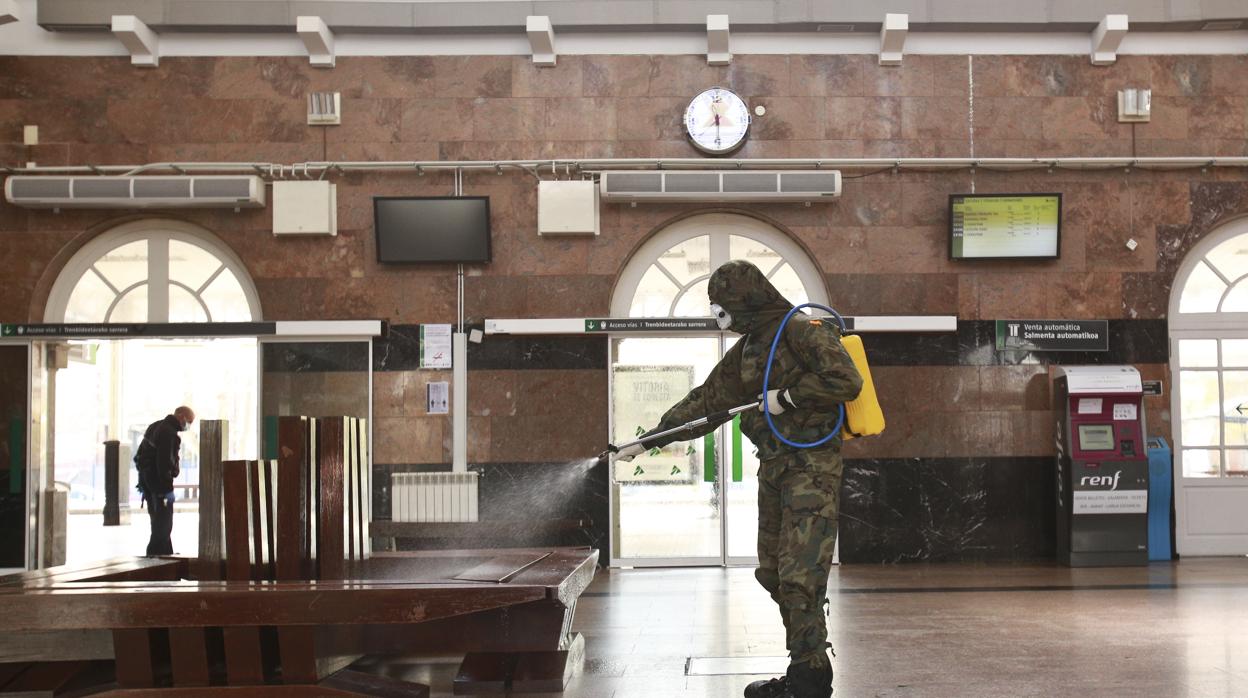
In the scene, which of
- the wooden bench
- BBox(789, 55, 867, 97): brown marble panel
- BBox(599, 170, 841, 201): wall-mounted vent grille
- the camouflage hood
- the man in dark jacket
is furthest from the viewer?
the man in dark jacket

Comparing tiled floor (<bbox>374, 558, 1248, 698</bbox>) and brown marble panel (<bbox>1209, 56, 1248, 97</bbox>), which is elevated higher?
brown marble panel (<bbox>1209, 56, 1248, 97</bbox>)

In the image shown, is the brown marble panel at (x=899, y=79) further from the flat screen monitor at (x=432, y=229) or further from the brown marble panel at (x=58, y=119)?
the brown marble panel at (x=58, y=119)

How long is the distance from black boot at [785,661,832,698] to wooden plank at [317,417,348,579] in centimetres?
187

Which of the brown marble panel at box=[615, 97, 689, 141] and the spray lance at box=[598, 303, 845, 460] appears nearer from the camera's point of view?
the spray lance at box=[598, 303, 845, 460]

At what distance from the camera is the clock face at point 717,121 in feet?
31.1

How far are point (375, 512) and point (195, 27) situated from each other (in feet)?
14.3

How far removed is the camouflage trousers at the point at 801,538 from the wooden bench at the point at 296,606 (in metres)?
0.84

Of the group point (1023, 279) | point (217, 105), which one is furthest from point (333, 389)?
point (1023, 279)

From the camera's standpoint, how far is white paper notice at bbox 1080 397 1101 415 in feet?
29.7

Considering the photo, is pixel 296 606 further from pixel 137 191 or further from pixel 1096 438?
pixel 1096 438

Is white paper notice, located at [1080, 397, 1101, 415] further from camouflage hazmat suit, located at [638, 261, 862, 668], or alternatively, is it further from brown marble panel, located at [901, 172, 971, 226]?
camouflage hazmat suit, located at [638, 261, 862, 668]

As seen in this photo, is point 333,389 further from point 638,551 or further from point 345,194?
point 638,551

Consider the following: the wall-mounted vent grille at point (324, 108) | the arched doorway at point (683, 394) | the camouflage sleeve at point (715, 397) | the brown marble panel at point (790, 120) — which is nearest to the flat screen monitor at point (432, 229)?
the wall-mounted vent grille at point (324, 108)

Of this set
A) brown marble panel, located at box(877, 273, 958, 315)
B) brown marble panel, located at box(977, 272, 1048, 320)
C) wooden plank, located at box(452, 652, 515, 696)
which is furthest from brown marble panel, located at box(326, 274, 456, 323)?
wooden plank, located at box(452, 652, 515, 696)
